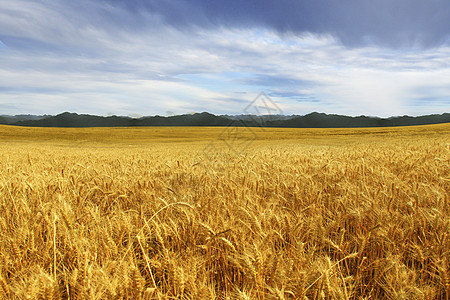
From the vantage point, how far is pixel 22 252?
164 cm

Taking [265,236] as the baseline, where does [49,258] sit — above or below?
below

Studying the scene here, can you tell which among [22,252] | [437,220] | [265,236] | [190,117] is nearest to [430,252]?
[437,220]

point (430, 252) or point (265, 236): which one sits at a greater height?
point (265, 236)

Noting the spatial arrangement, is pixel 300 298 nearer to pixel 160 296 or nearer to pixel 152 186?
pixel 160 296

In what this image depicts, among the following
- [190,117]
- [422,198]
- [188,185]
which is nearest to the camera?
[422,198]

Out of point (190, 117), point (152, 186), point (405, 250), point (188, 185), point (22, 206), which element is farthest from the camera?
point (190, 117)

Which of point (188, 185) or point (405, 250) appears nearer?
point (405, 250)

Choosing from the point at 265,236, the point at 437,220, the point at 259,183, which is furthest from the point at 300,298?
the point at 259,183

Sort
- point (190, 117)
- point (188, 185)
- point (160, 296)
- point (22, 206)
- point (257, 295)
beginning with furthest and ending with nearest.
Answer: point (190, 117) < point (188, 185) < point (22, 206) < point (257, 295) < point (160, 296)

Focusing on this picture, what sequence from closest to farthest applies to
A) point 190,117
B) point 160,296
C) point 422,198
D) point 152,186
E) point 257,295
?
point 160,296, point 257,295, point 422,198, point 152,186, point 190,117

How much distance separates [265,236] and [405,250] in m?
0.99

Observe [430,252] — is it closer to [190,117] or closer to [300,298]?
[300,298]

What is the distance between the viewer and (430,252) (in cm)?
162

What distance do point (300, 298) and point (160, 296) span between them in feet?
2.06
